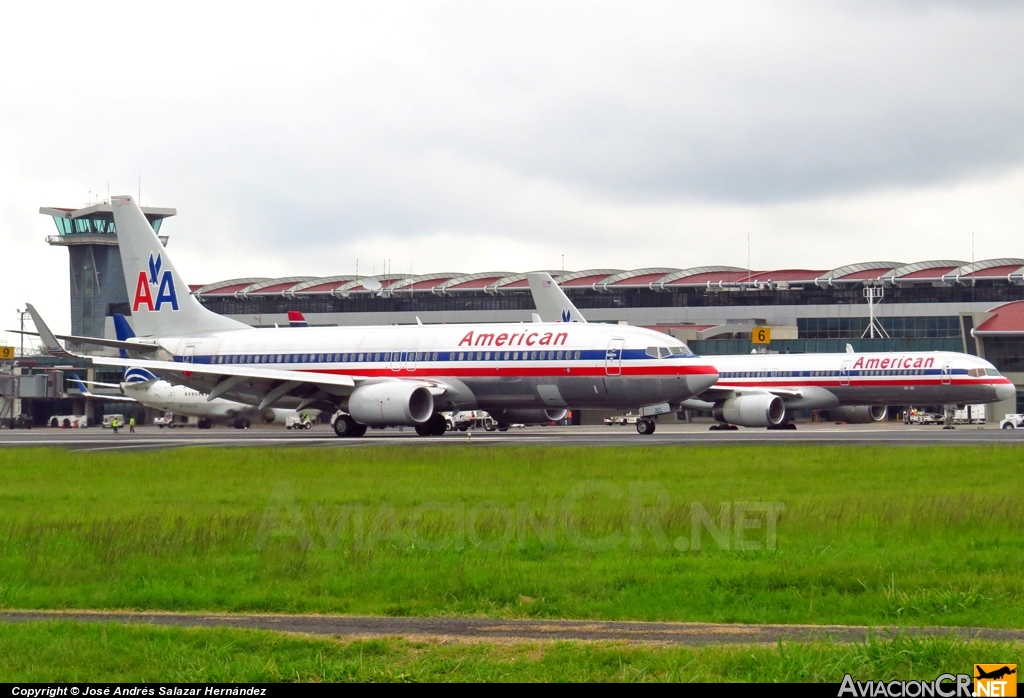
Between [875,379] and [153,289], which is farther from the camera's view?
[875,379]

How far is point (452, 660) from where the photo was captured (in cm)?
921

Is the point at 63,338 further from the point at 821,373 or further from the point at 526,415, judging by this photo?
the point at 821,373

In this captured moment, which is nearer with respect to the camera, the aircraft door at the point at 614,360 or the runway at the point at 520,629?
the runway at the point at 520,629

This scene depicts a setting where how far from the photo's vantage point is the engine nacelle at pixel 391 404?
149 feet

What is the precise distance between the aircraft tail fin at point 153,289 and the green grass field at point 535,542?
27.7 metres

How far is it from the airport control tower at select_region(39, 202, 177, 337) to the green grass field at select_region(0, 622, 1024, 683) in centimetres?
12446

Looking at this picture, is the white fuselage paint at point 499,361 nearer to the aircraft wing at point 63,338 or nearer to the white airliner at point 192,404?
the aircraft wing at point 63,338

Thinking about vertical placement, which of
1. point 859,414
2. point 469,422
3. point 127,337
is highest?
point 127,337

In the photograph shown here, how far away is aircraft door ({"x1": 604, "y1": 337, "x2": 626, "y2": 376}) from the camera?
44844mm

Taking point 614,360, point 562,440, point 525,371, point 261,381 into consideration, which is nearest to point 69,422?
point 261,381

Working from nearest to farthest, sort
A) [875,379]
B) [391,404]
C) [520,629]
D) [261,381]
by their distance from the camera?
[520,629]
[391,404]
[261,381]
[875,379]

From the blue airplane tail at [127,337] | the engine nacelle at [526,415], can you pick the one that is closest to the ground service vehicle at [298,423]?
the blue airplane tail at [127,337]

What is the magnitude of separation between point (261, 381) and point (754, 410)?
2794 centimetres

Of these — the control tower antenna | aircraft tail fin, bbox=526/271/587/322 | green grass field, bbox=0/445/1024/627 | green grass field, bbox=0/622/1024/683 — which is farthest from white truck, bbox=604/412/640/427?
green grass field, bbox=0/622/1024/683
